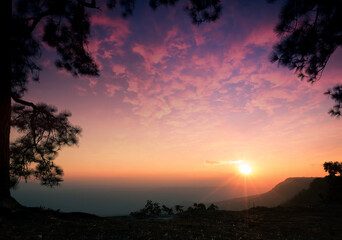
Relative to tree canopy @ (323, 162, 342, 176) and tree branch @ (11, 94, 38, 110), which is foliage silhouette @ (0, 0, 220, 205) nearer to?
tree branch @ (11, 94, 38, 110)

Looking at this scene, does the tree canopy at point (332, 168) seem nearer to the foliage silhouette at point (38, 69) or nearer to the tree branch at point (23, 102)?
the foliage silhouette at point (38, 69)

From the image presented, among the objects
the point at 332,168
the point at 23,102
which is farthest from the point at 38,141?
the point at 332,168

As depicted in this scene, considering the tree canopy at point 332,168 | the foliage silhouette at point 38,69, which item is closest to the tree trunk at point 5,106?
the foliage silhouette at point 38,69

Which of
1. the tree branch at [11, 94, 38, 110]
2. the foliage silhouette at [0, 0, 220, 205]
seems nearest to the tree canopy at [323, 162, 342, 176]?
the foliage silhouette at [0, 0, 220, 205]

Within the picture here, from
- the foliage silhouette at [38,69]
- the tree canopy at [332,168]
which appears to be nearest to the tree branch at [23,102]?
the foliage silhouette at [38,69]

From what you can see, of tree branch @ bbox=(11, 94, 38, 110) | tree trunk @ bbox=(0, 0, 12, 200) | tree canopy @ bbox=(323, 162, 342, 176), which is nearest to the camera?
tree trunk @ bbox=(0, 0, 12, 200)

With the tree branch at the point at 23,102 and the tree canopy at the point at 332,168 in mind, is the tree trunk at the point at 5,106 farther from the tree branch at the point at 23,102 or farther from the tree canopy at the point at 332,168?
the tree canopy at the point at 332,168

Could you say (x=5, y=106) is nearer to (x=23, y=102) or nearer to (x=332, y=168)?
(x=23, y=102)

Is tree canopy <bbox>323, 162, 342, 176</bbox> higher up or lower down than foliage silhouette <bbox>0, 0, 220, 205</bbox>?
lower down

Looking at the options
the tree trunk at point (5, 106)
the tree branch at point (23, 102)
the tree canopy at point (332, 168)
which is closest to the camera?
the tree trunk at point (5, 106)

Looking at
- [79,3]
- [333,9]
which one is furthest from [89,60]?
[333,9]

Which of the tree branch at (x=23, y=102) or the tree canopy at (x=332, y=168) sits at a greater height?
the tree branch at (x=23, y=102)

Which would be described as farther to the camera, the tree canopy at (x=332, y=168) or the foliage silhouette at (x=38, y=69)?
the tree canopy at (x=332, y=168)

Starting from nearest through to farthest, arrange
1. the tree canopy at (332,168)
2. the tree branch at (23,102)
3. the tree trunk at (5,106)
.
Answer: the tree trunk at (5,106), the tree branch at (23,102), the tree canopy at (332,168)
